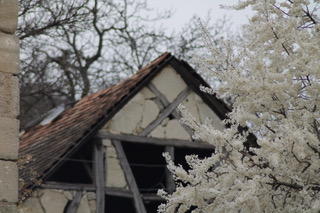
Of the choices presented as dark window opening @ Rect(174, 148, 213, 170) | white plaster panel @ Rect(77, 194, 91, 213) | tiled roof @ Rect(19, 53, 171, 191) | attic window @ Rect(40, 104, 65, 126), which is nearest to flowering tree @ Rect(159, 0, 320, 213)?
tiled roof @ Rect(19, 53, 171, 191)

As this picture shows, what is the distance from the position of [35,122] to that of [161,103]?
3.25m

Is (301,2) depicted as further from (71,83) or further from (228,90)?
(71,83)

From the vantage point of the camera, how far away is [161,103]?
413 inches

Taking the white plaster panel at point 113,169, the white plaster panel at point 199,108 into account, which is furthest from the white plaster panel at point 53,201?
the white plaster panel at point 199,108

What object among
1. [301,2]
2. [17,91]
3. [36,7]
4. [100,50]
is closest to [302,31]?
[301,2]

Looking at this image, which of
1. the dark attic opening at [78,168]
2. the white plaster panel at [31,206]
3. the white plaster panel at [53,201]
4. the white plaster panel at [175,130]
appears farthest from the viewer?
the white plaster panel at [175,130]

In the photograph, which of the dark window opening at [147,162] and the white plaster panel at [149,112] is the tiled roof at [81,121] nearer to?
the white plaster panel at [149,112]

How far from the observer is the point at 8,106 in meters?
5.22

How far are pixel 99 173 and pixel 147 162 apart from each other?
7.10ft

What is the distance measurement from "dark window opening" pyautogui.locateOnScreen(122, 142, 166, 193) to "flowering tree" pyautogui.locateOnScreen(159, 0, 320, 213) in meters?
5.32

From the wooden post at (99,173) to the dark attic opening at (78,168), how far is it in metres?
0.10

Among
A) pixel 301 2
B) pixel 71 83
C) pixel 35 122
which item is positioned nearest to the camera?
pixel 301 2

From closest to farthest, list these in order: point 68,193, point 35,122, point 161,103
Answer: point 68,193 < point 161,103 < point 35,122

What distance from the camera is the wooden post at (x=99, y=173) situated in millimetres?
9532
